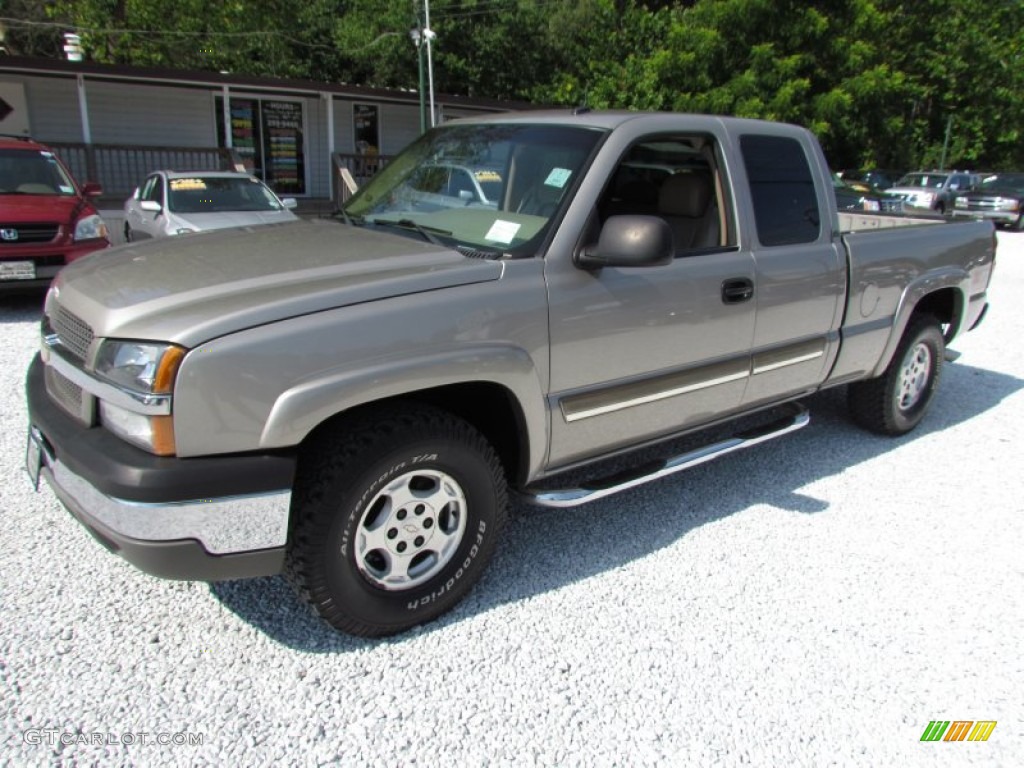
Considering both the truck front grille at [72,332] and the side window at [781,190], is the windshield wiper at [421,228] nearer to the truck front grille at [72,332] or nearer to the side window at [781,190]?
the truck front grille at [72,332]

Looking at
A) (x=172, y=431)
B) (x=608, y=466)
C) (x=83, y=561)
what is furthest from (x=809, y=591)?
(x=83, y=561)

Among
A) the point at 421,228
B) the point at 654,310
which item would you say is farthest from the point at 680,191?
the point at 421,228

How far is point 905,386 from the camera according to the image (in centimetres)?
504

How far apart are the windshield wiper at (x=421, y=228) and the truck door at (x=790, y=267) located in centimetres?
152

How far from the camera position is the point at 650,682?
8.83 feet

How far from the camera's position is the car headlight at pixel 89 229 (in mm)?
7957

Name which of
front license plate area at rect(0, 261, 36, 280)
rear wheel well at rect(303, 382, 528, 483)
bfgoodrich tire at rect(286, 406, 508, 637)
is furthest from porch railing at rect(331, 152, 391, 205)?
bfgoodrich tire at rect(286, 406, 508, 637)

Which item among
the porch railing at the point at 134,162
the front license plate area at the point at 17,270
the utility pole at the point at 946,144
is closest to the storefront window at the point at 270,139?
the porch railing at the point at 134,162

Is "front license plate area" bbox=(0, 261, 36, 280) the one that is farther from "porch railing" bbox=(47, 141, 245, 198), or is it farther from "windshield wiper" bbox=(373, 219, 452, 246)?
"porch railing" bbox=(47, 141, 245, 198)

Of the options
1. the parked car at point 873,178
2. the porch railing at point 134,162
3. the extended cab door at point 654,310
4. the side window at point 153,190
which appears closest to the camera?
the extended cab door at point 654,310

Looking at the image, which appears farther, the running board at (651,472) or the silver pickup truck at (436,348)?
the running board at (651,472)

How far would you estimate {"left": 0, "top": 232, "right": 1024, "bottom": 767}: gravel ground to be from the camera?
2.40 meters

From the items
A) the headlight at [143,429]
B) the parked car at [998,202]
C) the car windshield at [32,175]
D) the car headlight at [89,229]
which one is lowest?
the parked car at [998,202]

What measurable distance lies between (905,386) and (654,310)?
8.87 ft
